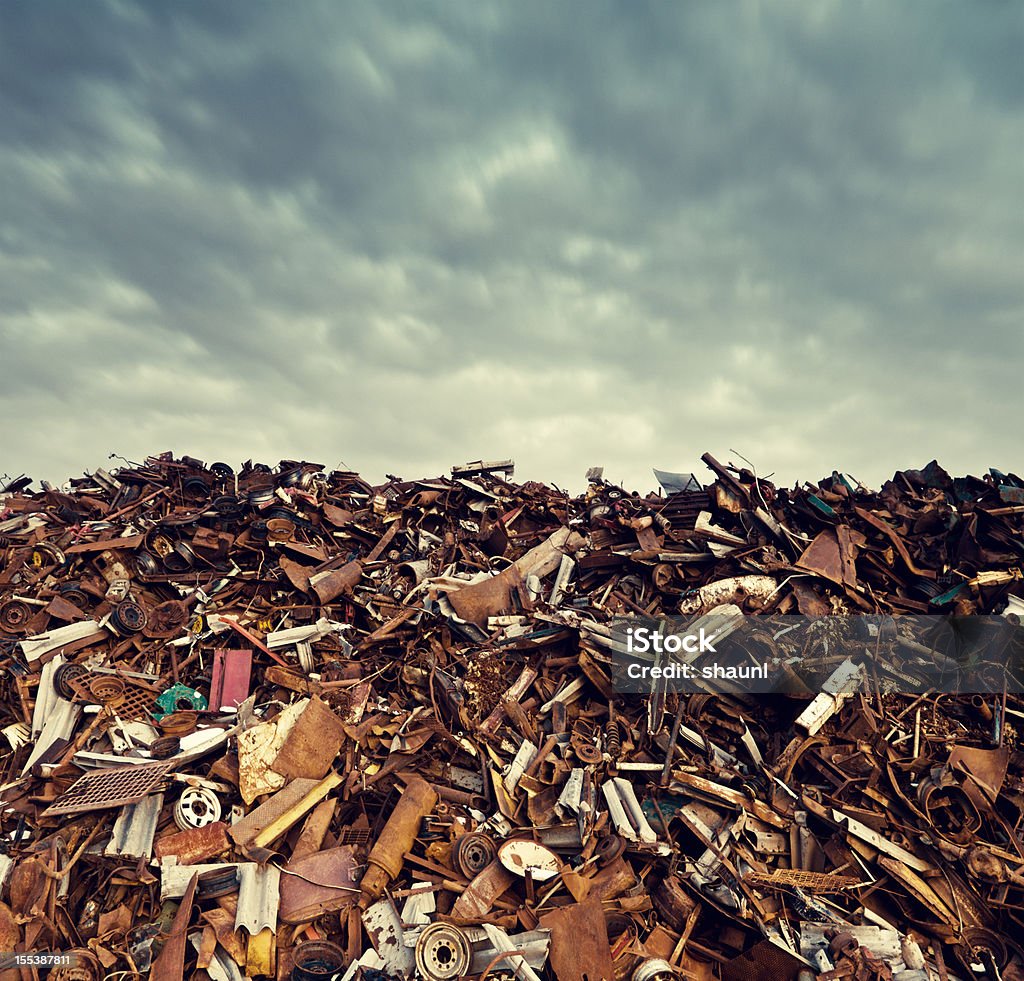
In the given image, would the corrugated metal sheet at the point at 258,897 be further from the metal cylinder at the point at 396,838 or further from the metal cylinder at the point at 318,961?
the metal cylinder at the point at 396,838

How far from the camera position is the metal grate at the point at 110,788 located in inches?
267

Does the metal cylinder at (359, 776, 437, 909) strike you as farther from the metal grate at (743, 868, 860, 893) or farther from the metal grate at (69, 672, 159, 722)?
the metal grate at (69, 672, 159, 722)

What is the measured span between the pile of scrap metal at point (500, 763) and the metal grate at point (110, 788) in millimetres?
33

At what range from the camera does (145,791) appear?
6.76 m

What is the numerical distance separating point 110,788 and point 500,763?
170 inches

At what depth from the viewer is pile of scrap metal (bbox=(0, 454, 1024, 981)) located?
5891mm

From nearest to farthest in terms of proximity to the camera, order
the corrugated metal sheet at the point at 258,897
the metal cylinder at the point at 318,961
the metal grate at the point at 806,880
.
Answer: the metal cylinder at the point at 318,961 < the corrugated metal sheet at the point at 258,897 < the metal grate at the point at 806,880

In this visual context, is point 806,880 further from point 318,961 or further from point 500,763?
point 318,961

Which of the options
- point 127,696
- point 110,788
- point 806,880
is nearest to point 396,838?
point 110,788

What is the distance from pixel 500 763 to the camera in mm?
7336

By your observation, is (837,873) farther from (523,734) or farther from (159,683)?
(159,683)

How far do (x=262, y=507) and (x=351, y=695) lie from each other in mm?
4857

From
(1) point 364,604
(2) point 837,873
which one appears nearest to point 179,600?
(1) point 364,604

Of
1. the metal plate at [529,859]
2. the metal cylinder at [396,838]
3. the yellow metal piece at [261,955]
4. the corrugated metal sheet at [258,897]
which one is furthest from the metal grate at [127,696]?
the metal plate at [529,859]
